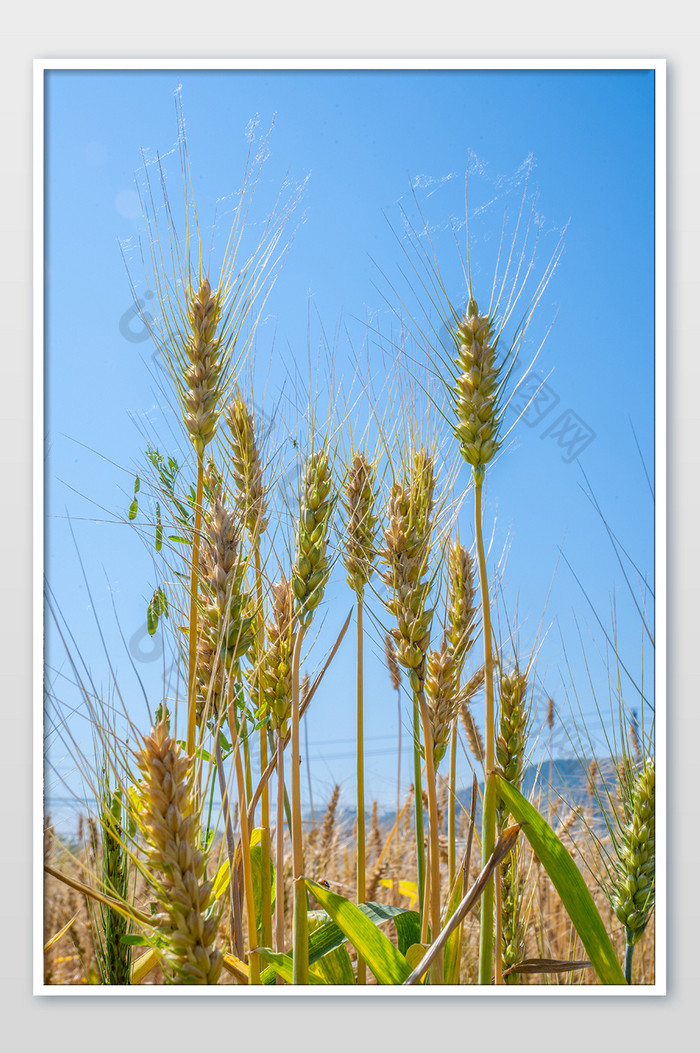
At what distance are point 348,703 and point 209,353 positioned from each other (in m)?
0.66

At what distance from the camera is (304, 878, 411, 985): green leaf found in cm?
130

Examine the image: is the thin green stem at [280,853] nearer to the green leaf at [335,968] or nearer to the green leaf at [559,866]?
the green leaf at [335,968]

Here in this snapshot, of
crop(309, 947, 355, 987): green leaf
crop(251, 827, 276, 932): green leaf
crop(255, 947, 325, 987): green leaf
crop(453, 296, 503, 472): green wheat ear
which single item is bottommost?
crop(309, 947, 355, 987): green leaf

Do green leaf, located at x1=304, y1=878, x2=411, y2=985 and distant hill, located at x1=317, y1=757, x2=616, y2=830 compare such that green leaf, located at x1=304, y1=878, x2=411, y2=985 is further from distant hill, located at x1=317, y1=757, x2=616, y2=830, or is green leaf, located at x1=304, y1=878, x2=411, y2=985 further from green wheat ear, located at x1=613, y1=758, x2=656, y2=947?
green wheat ear, located at x1=613, y1=758, x2=656, y2=947

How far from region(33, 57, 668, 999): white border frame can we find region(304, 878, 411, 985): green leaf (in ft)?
0.51

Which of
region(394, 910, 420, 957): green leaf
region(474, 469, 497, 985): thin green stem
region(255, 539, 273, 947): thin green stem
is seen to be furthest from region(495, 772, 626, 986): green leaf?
region(255, 539, 273, 947): thin green stem

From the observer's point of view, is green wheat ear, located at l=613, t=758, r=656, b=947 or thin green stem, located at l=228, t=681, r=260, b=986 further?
green wheat ear, located at l=613, t=758, r=656, b=947

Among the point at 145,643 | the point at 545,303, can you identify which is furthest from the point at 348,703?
the point at 545,303

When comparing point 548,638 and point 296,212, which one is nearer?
point 548,638

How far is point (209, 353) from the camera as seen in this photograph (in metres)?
1.52
